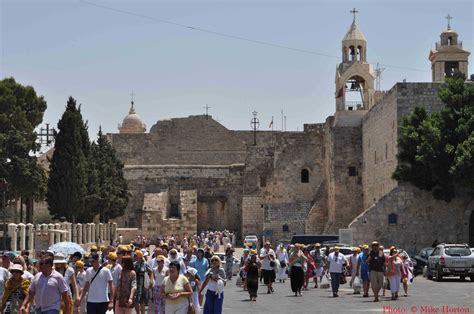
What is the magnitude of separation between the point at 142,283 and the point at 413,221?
2120 cm

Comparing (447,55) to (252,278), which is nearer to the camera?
(252,278)

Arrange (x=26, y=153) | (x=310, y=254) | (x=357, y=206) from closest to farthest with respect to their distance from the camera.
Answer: (x=310, y=254), (x=26, y=153), (x=357, y=206)

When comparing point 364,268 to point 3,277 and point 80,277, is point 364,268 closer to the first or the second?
point 80,277

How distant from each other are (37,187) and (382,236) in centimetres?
1516

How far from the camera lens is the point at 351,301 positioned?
19328 millimetres

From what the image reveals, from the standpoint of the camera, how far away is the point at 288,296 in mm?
20812

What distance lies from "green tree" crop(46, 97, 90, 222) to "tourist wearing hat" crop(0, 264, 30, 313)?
26.4 metres

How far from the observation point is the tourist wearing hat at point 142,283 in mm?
13797

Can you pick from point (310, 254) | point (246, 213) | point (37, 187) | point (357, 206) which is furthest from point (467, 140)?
point (246, 213)

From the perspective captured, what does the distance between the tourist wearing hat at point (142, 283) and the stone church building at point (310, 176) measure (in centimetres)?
2056

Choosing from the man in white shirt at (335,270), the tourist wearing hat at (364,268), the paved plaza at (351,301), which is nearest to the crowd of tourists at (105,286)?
the paved plaza at (351,301)

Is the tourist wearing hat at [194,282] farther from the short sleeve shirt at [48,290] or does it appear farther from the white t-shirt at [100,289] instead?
the short sleeve shirt at [48,290]

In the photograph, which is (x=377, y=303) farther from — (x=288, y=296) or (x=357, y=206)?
(x=357, y=206)

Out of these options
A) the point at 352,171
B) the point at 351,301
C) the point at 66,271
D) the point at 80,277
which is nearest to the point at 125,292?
the point at 66,271
